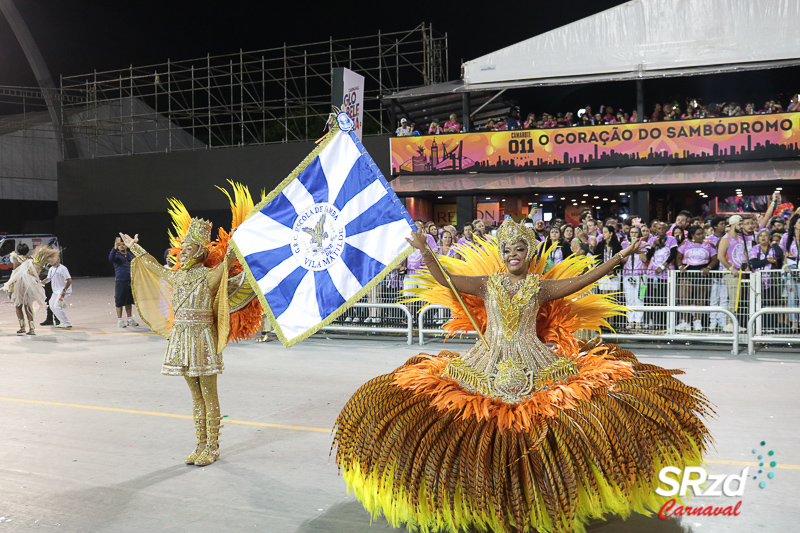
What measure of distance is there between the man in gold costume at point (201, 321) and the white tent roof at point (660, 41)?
669 inches

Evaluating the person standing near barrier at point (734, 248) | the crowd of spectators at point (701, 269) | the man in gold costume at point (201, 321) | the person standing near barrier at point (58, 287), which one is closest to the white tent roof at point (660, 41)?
the crowd of spectators at point (701, 269)

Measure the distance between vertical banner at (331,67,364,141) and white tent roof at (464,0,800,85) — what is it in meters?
6.04

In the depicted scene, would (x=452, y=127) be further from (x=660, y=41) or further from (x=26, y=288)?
(x=26, y=288)

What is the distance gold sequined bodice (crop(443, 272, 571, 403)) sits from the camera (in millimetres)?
3928

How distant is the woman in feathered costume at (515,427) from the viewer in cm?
341

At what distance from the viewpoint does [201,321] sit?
5.23 meters

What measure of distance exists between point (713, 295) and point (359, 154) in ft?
25.1

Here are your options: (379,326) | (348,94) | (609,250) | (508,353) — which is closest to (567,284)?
(508,353)

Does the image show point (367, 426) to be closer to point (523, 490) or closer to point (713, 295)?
point (523, 490)

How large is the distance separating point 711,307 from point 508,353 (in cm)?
689

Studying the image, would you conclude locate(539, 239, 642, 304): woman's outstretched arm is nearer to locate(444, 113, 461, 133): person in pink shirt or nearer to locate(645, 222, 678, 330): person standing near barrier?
locate(645, 222, 678, 330): person standing near barrier

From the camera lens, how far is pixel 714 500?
436 centimetres

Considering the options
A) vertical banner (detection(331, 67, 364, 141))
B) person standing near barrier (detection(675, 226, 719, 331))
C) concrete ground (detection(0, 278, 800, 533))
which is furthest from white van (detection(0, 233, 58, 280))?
person standing near barrier (detection(675, 226, 719, 331))

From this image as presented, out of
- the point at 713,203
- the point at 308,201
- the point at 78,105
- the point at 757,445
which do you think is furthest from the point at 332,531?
the point at 78,105
